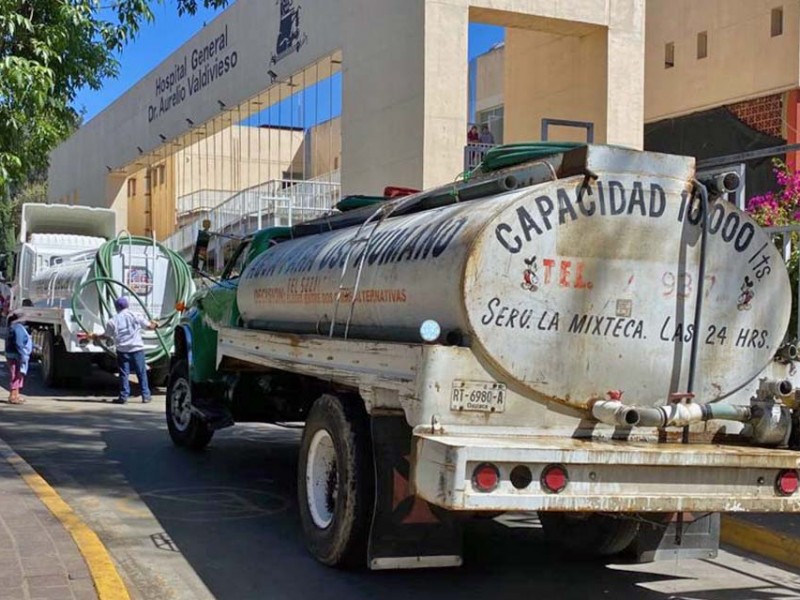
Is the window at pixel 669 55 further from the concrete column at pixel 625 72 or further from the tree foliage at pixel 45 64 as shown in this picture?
the tree foliage at pixel 45 64

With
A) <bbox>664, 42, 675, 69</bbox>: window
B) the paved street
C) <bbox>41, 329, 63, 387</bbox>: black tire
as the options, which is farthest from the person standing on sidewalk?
<bbox>664, 42, 675, 69</bbox>: window

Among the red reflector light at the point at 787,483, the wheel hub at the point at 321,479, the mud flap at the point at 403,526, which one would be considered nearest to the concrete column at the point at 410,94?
the wheel hub at the point at 321,479

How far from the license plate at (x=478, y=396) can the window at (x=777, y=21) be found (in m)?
16.7

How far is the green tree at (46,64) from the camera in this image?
8273 millimetres

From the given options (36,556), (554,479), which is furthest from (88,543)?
(554,479)

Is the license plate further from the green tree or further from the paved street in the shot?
the green tree

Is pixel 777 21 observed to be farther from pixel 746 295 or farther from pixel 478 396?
pixel 478 396

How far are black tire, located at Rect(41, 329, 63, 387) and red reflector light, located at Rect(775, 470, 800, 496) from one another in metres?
14.0

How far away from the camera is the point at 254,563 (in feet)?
20.4

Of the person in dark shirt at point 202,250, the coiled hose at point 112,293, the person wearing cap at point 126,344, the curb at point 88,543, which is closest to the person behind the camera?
the curb at point 88,543

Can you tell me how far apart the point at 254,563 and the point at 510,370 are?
236 cm

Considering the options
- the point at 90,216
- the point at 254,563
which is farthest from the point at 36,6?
the point at 90,216

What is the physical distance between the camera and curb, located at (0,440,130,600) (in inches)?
206

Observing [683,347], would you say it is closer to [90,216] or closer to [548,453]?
[548,453]
